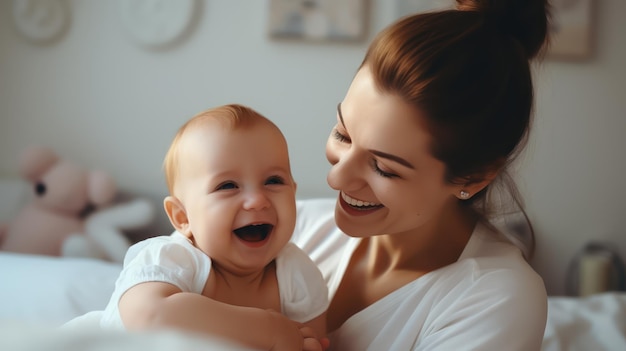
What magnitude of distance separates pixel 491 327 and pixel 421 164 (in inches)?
12.0

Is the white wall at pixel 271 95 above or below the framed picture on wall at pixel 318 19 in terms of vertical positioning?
below

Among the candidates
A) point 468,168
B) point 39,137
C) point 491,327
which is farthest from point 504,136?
point 39,137

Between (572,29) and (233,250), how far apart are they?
211 centimetres

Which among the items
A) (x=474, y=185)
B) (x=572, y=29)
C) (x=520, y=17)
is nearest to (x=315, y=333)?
(x=474, y=185)

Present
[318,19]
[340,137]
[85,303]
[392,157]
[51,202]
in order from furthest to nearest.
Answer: [318,19], [51,202], [85,303], [340,137], [392,157]

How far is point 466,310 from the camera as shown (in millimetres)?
1153

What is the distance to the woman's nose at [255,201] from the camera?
1.07m

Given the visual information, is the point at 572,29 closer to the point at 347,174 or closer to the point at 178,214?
the point at 347,174

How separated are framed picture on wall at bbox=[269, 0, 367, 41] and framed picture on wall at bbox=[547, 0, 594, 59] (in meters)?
0.78

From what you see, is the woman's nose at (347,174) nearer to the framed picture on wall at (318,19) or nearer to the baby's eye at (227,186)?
the baby's eye at (227,186)

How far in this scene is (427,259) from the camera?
1.35m

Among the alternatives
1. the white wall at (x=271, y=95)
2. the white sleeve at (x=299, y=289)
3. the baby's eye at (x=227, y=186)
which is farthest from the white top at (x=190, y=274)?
the white wall at (x=271, y=95)

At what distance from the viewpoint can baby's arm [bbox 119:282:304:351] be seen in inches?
36.3

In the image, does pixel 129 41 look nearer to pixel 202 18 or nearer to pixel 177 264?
pixel 202 18
